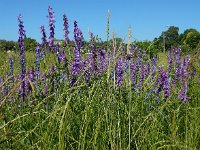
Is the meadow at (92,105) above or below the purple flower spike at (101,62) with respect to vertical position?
below

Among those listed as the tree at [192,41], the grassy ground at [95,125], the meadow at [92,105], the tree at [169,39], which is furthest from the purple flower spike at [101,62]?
the tree at [192,41]

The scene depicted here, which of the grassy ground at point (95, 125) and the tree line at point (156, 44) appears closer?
the grassy ground at point (95, 125)

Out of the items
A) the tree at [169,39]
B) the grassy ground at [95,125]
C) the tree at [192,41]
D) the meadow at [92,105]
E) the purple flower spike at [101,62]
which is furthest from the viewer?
the tree at [192,41]

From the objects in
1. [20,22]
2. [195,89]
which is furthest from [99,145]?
[195,89]

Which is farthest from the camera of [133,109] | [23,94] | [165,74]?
[165,74]

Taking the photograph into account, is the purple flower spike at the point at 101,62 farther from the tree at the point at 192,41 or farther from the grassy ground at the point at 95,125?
the tree at the point at 192,41

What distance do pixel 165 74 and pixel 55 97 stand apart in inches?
47.8

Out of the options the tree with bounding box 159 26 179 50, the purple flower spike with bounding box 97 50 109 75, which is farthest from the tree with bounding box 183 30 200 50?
the purple flower spike with bounding box 97 50 109 75

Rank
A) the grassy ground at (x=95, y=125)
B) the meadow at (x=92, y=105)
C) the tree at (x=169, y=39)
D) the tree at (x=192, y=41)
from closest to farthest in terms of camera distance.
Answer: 1. the grassy ground at (x=95, y=125)
2. the meadow at (x=92, y=105)
3. the tree at (x=169, y=39)
4. the tree at (x=192, y=41)

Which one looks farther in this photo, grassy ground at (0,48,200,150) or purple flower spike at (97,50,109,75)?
purple flower spike at (97,50,109,75)

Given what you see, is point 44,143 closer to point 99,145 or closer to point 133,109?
point 99,145

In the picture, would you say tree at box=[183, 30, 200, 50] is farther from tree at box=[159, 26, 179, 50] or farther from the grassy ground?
the grassy ground

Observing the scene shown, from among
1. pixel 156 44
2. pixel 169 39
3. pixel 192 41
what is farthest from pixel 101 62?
pixel 169 39

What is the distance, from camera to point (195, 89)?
474cm
